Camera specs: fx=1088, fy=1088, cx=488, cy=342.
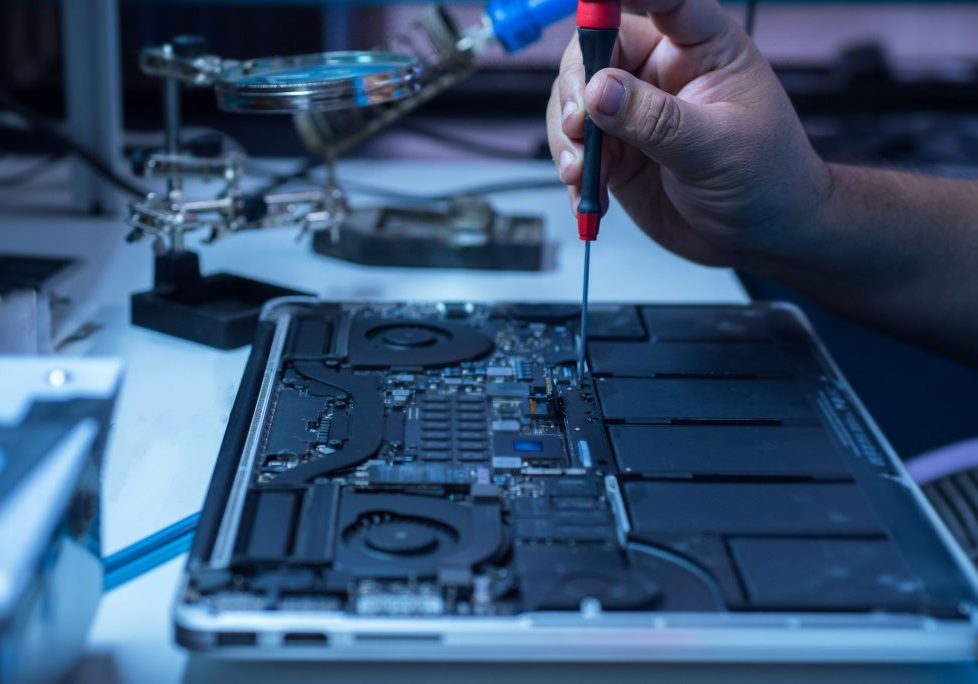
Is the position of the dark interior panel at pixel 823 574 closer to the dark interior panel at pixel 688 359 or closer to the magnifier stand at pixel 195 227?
the dark interior panel at pixel 688 359

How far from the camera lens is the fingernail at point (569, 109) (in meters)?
0.83

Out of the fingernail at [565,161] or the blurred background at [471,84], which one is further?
the blurred background at [471,84]

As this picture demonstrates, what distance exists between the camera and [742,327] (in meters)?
0.88

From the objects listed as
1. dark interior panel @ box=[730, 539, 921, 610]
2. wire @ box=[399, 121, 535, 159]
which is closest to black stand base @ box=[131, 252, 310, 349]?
dark interior panel @ box=[730, 539, 921, 610]

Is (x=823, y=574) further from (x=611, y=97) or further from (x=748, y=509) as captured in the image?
(x=611, y=97)

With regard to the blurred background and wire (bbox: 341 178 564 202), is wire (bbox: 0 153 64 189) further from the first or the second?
wire (bbox: 341 178 564 202)

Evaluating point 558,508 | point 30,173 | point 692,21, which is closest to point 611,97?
point 692,21

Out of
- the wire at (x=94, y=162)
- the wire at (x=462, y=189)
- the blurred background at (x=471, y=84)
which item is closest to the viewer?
the wire at (x=94, y=162)

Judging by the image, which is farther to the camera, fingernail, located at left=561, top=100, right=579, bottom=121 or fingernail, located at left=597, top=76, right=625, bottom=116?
fingernail, located at left=561, top=100, right=579, bottom=121

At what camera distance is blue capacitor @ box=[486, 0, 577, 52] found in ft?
3.14

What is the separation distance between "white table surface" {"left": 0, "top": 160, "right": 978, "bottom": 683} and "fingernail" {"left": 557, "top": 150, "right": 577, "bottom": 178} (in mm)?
226

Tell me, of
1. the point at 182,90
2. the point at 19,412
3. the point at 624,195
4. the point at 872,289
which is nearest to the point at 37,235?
the point at 182,90

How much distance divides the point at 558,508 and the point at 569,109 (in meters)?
0.35

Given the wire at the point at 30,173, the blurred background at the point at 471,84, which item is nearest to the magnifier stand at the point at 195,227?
the wire at the point at 30,173
